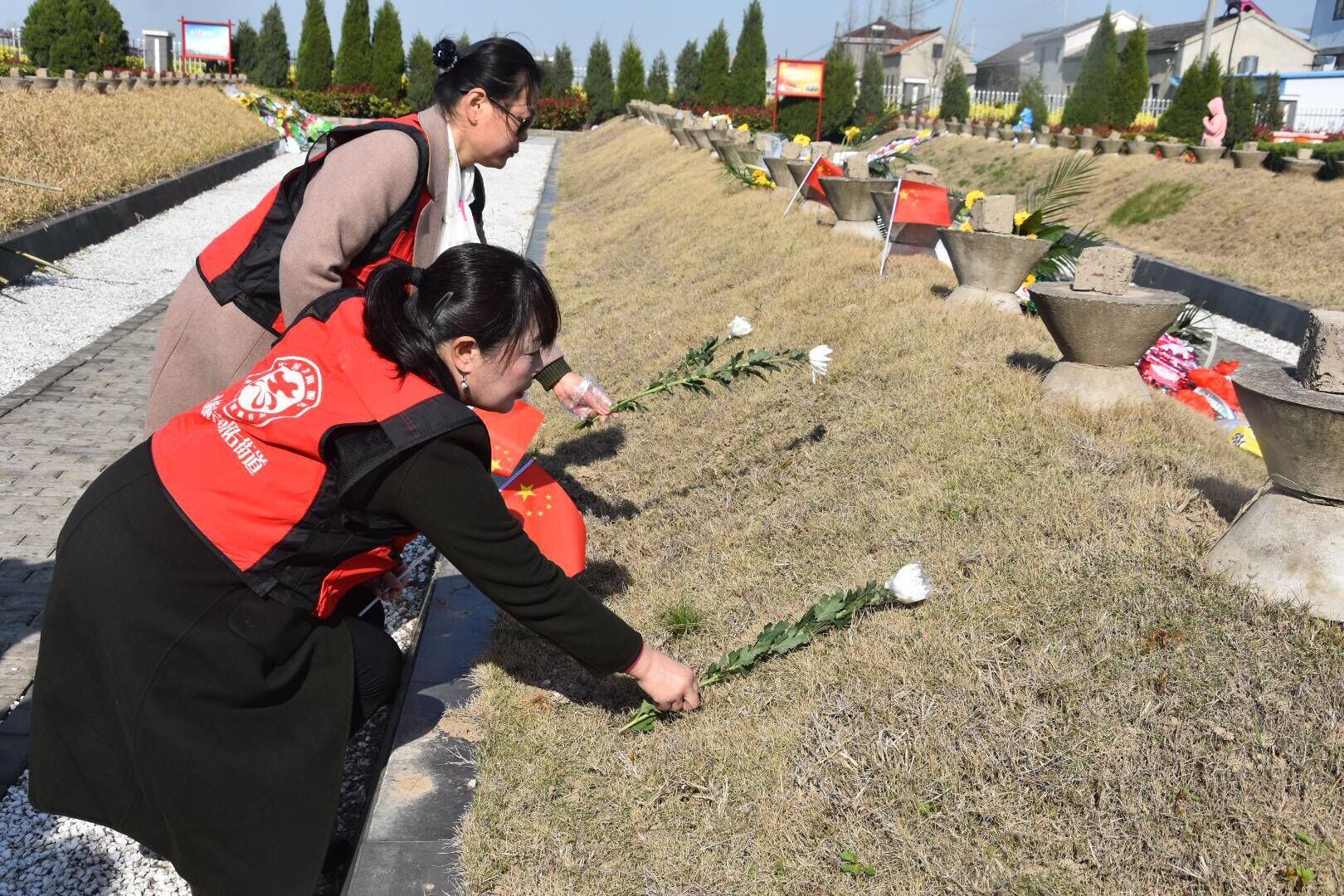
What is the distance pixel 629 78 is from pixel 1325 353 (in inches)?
1489

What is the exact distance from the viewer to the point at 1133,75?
29016mm

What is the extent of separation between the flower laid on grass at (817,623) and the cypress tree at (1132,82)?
1153 inches

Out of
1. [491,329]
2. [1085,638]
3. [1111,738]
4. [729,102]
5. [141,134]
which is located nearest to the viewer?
[491,329]

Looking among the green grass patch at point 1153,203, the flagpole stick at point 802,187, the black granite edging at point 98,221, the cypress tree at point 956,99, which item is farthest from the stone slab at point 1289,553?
the cypress tree at point 956,99

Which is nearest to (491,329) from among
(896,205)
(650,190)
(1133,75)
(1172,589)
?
(1172,589)

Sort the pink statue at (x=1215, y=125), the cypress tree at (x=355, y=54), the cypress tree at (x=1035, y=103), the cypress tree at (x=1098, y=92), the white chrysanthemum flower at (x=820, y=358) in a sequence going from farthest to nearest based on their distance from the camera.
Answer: the cypress tree at (x=355, y=54)
the cypress tree at (x=1035, y=103)
the cypress tree at (x=1098, y=92)
the pink statue at (x=1215, y=125)
the white chrysanthemum flower at (x=820, y=358)

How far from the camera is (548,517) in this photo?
300cm

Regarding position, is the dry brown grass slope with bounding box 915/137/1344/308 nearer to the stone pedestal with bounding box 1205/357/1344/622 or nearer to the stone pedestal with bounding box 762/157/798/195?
the stone pedestal with bounding box 762/157/798/195

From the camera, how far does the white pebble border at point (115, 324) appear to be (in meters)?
2.67

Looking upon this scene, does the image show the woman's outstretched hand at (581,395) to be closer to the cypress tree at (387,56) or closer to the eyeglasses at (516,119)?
the eyeglasses at (516,119)

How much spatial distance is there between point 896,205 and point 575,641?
19.7ft

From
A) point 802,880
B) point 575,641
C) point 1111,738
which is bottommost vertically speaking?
point 802,880

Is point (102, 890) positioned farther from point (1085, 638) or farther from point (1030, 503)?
point (1030, 503)

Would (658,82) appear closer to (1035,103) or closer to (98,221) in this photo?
(1035,103)
